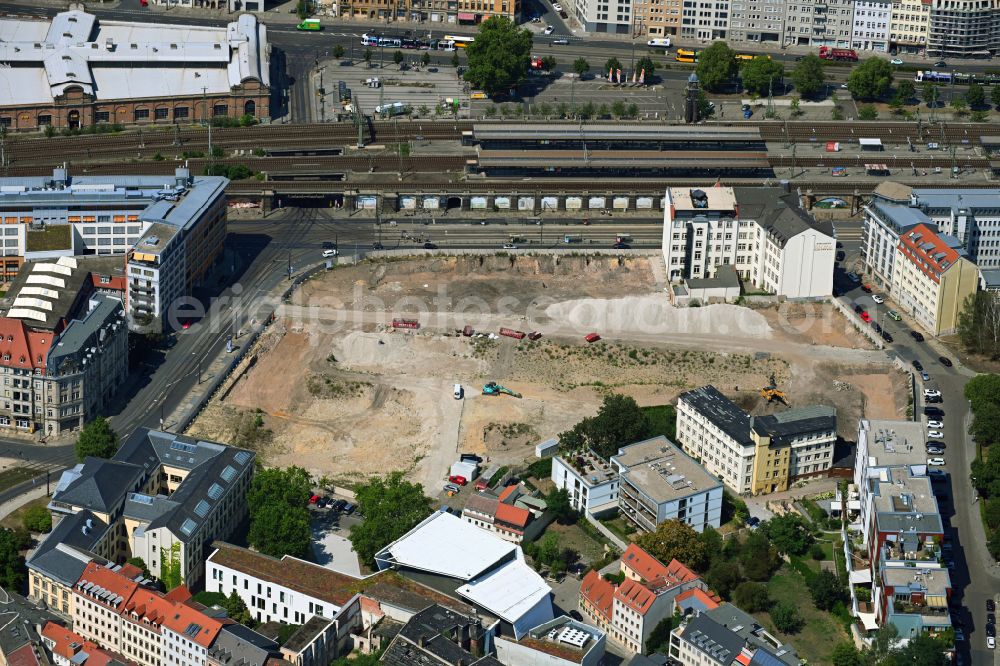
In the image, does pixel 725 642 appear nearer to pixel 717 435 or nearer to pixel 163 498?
pixel 717 435

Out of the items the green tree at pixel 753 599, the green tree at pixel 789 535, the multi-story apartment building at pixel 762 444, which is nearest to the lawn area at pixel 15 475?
the multi-story apartment building at pixel 762 444

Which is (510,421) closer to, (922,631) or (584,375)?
(584,375)

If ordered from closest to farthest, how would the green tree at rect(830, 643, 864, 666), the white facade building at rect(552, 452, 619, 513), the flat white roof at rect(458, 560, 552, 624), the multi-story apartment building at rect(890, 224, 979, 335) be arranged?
the green tree at rect(830, 643, 864, 666) → the flat white roof at rect(458, 560, 552, 624) → the white facade building at rect(552, 452, 619, 513) → the multi-story apartment building at rect(890, 224, 979, 335)

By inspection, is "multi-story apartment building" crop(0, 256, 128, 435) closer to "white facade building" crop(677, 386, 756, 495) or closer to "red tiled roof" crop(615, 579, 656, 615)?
"white facade building" crop(677, 386, 756, 495)

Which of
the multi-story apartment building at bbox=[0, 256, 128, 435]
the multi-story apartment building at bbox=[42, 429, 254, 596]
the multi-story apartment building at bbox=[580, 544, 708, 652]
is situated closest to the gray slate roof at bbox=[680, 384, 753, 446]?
the multi-story apartment building at bbox=[580, 544, 708, 652]

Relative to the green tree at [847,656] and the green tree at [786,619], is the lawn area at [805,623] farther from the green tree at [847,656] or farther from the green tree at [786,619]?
the green tree at [847,656]

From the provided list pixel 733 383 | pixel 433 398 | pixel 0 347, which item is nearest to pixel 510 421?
pixel 433 398
